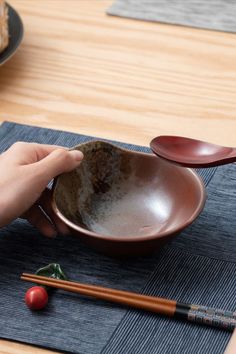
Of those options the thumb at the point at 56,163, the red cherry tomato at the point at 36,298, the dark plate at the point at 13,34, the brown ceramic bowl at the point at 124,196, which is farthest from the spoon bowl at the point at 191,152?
the dark plate at the point at 13,34

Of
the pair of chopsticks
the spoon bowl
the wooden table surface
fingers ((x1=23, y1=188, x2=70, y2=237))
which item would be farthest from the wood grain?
the pair of chopsticks

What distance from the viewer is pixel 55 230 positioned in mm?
1062

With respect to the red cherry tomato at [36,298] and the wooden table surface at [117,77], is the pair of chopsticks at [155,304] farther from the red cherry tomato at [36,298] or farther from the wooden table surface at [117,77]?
the wooden table surface at [117,77]

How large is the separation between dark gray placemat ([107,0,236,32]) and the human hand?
2.16ft

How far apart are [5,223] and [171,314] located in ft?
0.81

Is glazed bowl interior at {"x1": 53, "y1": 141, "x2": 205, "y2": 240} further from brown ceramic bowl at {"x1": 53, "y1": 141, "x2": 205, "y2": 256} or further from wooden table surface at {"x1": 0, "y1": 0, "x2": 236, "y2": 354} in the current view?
wooden table surface at {"x1": 0, "y1": 0, "x2": 236, "y2": 354}

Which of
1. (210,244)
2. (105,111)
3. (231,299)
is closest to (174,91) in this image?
(105,111)

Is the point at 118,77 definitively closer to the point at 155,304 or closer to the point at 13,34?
the point at 13,34

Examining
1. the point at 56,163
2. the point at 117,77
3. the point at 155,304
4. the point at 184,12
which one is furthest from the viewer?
the point at 184,12

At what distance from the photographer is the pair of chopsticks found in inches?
36.0

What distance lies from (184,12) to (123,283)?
2.75 ft

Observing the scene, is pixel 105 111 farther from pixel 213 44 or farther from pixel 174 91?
pixel 213 44

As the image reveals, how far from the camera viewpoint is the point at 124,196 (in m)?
1.11

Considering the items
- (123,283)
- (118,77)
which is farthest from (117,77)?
(123,283)
